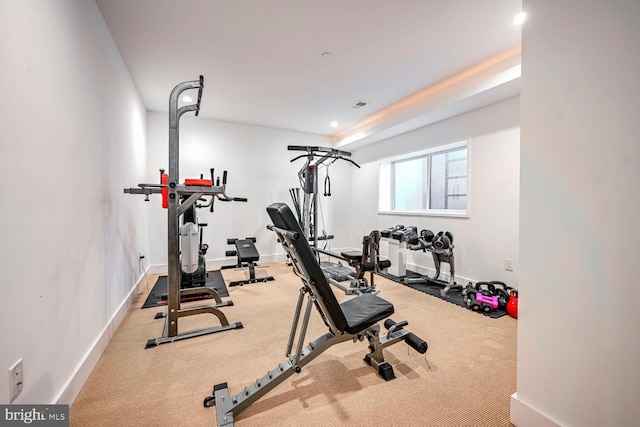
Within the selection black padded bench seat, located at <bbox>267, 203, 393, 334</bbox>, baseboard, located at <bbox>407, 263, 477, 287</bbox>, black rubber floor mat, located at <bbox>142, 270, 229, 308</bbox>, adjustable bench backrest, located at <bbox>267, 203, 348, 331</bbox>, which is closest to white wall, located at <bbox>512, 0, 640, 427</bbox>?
black padded bench seat, located at <bbox>267, 203, 393, 334</bbox>

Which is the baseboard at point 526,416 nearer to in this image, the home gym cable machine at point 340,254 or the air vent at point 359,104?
the home gym cable machine at point 340,254

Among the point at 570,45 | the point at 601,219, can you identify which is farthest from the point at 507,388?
the point at 570,45

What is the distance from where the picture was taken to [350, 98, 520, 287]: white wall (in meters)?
3.08

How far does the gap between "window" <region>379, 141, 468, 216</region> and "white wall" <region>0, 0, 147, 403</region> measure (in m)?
4.07

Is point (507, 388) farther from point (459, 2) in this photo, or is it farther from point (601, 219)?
point (459, 2)

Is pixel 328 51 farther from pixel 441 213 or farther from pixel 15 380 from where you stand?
pixel 15 380

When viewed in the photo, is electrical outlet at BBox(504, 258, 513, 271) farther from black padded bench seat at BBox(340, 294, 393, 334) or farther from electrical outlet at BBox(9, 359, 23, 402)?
electrical outlet at BBox(9, 359, 23, 402)

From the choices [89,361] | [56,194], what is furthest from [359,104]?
[89,361]

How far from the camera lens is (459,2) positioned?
193 centimetres

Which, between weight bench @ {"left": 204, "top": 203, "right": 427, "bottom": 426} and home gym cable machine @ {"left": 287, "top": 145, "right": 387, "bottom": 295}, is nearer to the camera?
weight bench @ {"left": 204, "top": 203, "right": 427, "bottom": 426}

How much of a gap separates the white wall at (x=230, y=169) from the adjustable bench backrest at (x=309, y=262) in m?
3.71

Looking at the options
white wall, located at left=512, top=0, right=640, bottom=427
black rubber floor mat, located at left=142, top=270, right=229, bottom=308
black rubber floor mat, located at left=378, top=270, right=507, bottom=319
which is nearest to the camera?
white wall, located at left=512, top=0, right=640, bottom=427

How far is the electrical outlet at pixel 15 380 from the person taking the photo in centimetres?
99

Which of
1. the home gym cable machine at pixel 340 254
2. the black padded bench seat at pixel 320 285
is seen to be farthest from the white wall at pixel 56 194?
the home gym cable machine at pixel 340 254
